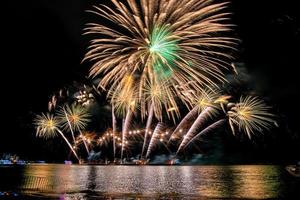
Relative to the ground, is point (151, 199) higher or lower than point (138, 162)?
lower

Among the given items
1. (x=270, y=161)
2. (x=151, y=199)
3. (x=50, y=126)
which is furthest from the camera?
(x=270, y=161)

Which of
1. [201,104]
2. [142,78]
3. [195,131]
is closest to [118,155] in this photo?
[195,131]

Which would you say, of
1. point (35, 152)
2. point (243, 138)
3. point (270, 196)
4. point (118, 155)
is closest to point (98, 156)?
point (118, 155)

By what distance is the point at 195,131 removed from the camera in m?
50.8

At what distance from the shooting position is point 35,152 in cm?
10144

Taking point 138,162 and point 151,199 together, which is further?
point 138,162

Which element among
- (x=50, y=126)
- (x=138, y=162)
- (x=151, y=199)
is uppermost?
(x=50, y=126)

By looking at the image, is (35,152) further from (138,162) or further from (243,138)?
(243,138)

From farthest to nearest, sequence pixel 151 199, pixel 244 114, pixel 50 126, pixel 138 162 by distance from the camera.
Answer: pixel 138 162, pixel 50 126, pixel 244 114, pixel 151 199

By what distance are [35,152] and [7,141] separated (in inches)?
750

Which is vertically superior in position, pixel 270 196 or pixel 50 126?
pixel 50 126

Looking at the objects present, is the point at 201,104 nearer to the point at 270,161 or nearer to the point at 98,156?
the point at 270,161

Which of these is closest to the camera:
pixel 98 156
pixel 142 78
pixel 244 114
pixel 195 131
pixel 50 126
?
pixel 142 78

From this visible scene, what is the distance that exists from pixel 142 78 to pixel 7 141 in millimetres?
62818
